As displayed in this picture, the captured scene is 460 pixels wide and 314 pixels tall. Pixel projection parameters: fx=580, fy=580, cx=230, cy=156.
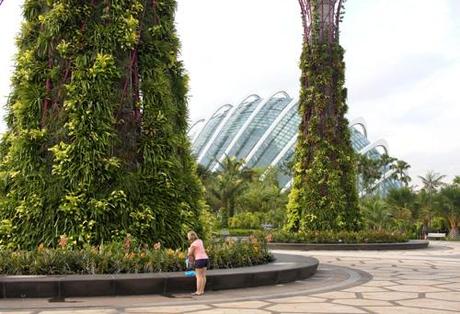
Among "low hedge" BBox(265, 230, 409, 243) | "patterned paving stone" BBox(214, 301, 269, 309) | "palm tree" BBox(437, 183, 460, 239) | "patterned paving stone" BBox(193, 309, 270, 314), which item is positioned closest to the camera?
"patterned paving stone" BBox(193, 309, 270, 314)

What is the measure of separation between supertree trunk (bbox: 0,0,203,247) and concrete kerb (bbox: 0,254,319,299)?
199cm

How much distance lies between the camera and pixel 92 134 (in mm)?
10867

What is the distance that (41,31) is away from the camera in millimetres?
11594

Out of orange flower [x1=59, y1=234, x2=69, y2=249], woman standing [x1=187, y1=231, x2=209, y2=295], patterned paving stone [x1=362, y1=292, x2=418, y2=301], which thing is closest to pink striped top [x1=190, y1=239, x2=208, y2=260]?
woman standing [x1=187, y1=231, x2=209, y2=295]

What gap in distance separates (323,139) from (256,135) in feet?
191

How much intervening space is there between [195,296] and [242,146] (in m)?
73.7

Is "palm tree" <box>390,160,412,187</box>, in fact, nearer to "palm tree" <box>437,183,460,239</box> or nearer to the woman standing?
"palm tree" <box>437,183,460,239</box>

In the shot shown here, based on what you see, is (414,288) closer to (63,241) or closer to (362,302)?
(362,302)

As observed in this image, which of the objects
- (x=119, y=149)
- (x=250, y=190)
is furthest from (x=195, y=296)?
(x=250, y=190)

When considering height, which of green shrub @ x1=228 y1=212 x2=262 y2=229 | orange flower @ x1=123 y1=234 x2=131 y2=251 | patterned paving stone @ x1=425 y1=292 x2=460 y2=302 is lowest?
patterned paving stone @ x1=425 y1=292 x2=460 y2=302

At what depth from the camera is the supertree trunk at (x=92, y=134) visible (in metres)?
10.8

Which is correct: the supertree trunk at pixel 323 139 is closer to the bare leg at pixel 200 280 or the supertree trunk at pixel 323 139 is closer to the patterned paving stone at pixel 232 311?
the bare leg at pixel 200 280

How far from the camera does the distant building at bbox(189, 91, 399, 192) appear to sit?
79938mm

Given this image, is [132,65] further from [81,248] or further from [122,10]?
[81,248]
